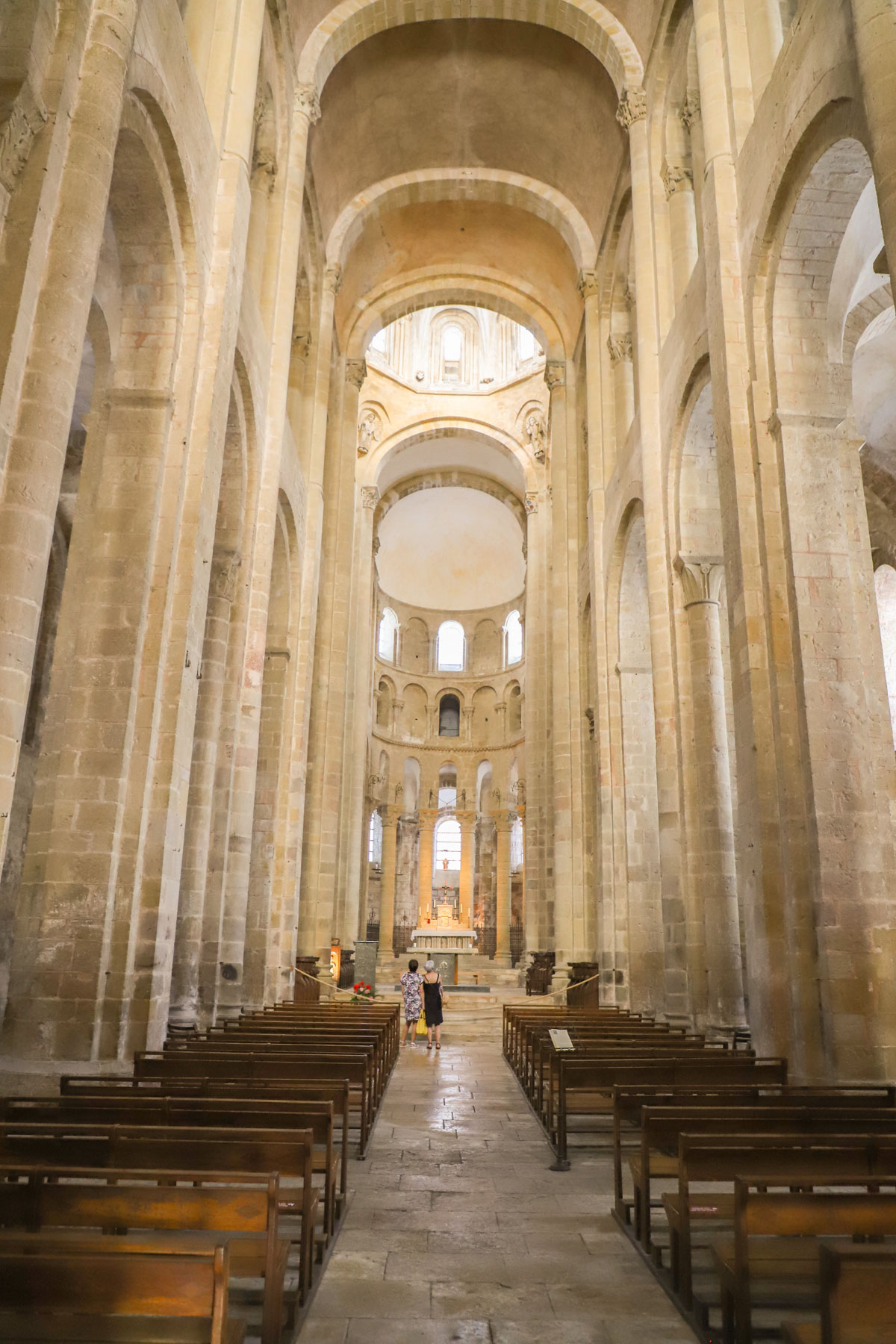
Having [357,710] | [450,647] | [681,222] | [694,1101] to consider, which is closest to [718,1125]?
[694,1101]

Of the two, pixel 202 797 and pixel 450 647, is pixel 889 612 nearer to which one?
pixel 202 797

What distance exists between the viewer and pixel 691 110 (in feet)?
47.4

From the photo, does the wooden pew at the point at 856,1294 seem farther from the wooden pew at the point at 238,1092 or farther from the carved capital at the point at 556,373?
the carved capital at the point at 556,373

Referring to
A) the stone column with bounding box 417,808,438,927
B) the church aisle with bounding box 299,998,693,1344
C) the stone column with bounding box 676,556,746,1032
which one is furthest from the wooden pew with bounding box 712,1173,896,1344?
the stone column with bounding box 417,808,438,927

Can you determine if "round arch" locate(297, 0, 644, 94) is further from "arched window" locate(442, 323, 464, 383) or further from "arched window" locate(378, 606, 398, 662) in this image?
"arched window" locate(378, 606, 398, 662)

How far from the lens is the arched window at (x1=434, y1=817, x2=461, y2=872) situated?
3994 centimetres

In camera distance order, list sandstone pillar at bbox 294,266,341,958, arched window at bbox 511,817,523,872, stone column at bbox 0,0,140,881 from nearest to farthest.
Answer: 1. stone column at bbox 0,0,140,881
2. sandstone pillar at bbox 294,266,341,958
3. arched window at bbox 511,817,523,872

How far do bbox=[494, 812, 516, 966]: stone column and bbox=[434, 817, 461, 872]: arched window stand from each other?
2009 mm

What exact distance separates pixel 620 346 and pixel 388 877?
81.4 feet

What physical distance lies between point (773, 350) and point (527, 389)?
23.5 meters

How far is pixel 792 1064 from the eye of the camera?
27.8ft

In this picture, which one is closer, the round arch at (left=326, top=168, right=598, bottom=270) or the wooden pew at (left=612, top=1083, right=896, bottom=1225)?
the wooden pew at (left=612, top=1083, right=896, bottom=1225)

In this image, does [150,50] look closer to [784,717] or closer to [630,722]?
[784,717]

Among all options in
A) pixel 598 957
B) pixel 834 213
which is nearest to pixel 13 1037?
pixel 834 213
